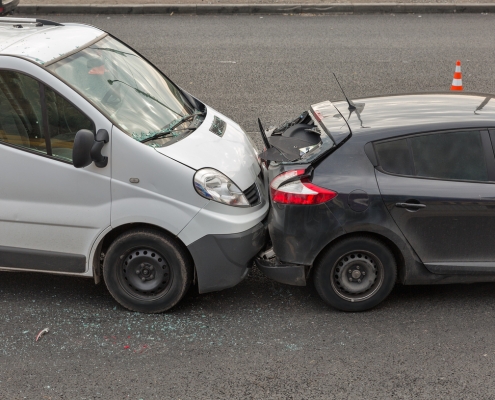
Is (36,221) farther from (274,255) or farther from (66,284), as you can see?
(274,255)

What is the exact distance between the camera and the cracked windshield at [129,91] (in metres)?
5.18

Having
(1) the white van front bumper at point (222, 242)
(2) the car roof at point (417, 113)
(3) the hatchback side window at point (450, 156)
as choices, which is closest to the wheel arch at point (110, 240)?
(1) the white van front bumper at point (222, 242)

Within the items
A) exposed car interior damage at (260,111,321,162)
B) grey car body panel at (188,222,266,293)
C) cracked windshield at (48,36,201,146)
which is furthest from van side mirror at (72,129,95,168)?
exposed car interior damage at (260,111,321,162)

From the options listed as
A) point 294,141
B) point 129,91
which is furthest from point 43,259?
point 294,141

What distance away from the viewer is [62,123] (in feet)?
16.6

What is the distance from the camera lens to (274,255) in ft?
17.2

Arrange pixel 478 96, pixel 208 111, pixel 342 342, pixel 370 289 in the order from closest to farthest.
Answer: pixel 342 342, pixel 370 289, pixel 478 96, pixel 208 111

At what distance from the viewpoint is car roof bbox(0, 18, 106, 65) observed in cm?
516

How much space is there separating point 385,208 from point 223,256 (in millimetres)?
1181

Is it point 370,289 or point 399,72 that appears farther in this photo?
point 399,72

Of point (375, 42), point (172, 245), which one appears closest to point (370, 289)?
point (172, 245)

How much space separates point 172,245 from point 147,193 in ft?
1.34

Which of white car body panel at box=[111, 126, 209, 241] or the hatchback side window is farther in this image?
the hatchback side window

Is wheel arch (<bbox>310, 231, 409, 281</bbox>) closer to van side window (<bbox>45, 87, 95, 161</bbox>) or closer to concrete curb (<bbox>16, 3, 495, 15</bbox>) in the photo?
van side window (<bbox>45, 87, 95, 161</bbox>)
